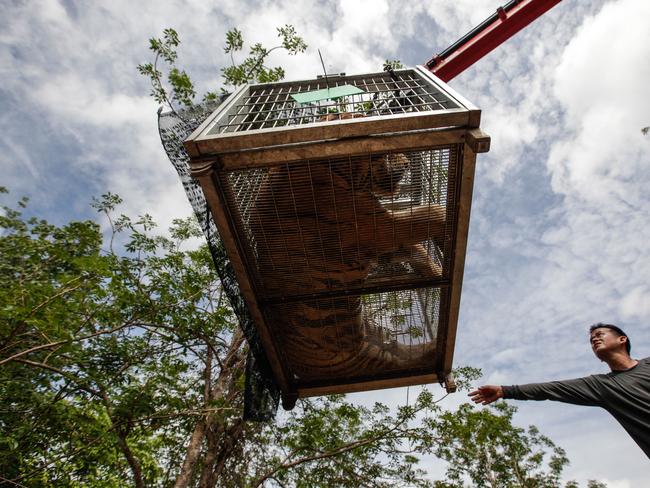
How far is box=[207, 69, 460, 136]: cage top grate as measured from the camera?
6.23 ft

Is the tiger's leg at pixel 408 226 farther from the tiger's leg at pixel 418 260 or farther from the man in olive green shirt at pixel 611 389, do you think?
the man in olive green shirt at pixel 611 389

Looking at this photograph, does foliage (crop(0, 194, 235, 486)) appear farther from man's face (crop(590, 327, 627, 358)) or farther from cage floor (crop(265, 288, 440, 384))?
man's face (crop(590, 327, 627, 358))

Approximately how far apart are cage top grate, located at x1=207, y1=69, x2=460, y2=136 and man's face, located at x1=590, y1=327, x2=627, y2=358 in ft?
5.81

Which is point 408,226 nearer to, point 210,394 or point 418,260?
point 418,260

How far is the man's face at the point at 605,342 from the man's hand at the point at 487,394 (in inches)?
24.9

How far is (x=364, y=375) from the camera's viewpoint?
276 cm

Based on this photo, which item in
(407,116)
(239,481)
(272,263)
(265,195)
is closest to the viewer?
(407,116)

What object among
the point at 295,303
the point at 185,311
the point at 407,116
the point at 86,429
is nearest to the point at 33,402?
the point at 86,429

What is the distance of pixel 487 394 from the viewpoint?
97.3 inches

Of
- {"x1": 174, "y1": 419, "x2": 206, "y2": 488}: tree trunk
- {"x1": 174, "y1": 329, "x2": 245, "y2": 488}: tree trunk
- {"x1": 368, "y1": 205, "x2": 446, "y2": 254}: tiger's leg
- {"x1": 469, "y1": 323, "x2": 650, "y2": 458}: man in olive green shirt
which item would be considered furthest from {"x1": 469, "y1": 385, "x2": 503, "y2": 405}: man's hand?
{"x1": 174, "y1": 419, "x2": 206, "y2": 488}: tree trunk

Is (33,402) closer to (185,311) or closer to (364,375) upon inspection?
(185,311)

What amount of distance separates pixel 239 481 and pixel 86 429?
4.36m

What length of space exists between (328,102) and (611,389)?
7.66 feet

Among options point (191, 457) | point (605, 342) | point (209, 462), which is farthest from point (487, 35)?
point (209, 462)
